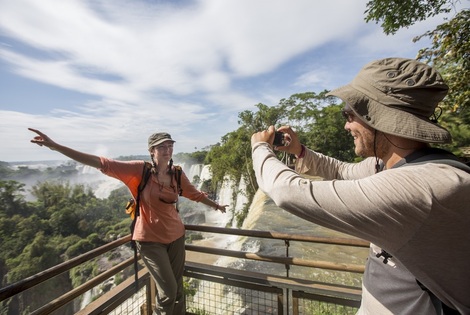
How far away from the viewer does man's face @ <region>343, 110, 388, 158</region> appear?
3.07ft

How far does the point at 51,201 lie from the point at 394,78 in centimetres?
5184

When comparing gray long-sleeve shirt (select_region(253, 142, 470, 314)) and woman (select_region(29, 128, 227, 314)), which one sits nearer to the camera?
gray long-sleeve shirt (select_region(253, 142, 470, 314))

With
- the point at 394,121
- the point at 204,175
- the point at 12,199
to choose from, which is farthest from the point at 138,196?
the point at 12,199

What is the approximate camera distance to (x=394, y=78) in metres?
0.84

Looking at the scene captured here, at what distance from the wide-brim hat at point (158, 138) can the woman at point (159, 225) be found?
17 mm

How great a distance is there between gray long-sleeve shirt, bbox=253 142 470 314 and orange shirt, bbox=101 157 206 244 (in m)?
1.98

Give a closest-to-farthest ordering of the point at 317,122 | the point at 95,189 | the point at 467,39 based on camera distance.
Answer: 1. the point at 467,39
2. the point at 317,122
3. the point at 95,189

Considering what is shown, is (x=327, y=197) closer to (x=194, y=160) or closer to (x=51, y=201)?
(x=51, y=201)

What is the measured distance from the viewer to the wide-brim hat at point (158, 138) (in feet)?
9.29

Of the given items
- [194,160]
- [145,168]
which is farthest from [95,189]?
[145,168]

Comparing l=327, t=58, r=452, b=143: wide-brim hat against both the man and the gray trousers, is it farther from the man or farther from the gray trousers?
the gray trousers

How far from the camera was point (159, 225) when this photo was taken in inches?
101

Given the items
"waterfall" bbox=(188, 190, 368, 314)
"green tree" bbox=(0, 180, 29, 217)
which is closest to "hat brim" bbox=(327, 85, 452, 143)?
"waterfall" bbox=(188, 190, 368, 314)

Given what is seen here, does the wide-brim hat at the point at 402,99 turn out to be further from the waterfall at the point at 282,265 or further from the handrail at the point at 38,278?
the waterfall at the point at 282,265
